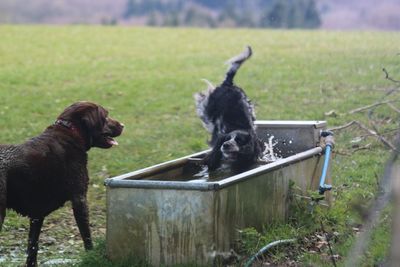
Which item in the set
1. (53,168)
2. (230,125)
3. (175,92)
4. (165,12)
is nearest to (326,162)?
(230,125)

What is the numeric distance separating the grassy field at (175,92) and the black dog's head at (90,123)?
→ 2.90 feet

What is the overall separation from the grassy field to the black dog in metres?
0.43

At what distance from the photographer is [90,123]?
6.43 m

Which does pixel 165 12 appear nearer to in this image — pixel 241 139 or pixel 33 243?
pixel 241 139

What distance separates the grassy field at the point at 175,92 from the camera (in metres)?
7.11

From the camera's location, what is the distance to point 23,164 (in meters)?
5.74

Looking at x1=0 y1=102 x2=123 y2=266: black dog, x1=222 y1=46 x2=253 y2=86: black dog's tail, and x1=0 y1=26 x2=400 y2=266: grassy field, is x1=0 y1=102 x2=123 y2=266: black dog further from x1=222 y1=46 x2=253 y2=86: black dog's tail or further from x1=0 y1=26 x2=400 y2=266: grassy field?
x1=222 y1=46 x2=253 y2=86: black dog's tail

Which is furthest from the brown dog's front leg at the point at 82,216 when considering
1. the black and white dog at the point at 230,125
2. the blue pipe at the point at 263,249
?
the black and white dog at the point at 230,125

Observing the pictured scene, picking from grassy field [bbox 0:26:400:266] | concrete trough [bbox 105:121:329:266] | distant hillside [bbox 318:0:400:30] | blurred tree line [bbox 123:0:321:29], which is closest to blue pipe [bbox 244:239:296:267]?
grassy field [bbox 0:26:400:266]

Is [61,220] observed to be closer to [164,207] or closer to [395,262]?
[164,207]

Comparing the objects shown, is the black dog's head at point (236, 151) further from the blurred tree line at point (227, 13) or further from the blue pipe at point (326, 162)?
the blurred tree line at point (227, 13)

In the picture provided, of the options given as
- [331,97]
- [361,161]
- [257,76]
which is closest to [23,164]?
[361,161]

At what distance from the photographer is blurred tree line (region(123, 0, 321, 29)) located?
36156 millimetres

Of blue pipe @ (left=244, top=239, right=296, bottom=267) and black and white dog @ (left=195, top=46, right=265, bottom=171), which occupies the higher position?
black and white dog @ (left=195, top=46, right=265, bottom=171)
